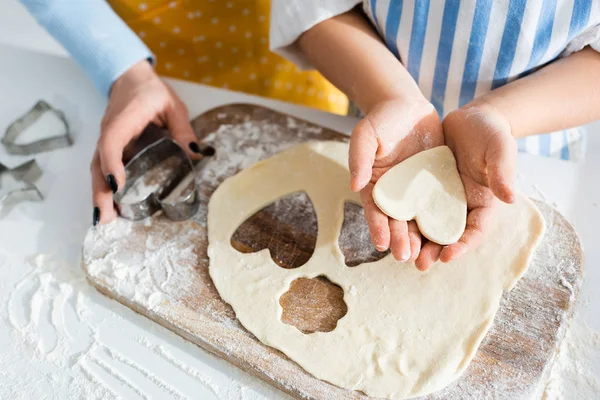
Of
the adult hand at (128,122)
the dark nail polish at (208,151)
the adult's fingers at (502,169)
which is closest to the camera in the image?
the adult's fingers at (502,169)

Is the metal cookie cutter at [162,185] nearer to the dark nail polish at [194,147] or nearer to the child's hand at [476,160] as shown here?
the dark nail polish at [194,147]

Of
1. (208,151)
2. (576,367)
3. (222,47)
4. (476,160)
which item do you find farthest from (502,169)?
(222,47)

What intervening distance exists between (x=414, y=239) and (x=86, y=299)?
1.68 ft

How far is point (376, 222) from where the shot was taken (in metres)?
0.76

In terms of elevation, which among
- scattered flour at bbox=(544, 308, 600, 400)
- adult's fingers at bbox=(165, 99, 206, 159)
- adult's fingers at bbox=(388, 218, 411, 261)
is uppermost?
adult's fingers at bbox=(165, 99, 206, 159)

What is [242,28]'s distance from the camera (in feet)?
4.02

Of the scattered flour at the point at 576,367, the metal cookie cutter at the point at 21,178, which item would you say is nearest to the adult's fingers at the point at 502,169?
the scattered flour at the point at 576,367

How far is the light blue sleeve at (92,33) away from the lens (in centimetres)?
105

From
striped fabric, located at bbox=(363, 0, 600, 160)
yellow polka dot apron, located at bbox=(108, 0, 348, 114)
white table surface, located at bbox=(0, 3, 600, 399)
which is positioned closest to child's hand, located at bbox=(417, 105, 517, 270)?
striped fabric, located at bbox=(363, 0, 600, 160)

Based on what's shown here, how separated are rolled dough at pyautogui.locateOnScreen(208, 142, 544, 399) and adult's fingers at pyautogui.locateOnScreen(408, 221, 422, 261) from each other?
0.04 metres

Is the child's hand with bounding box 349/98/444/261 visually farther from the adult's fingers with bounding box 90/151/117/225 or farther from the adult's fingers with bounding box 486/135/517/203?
the adult's fingers with bounding box 90/151/117/225

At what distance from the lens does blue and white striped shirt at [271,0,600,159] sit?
80 cm

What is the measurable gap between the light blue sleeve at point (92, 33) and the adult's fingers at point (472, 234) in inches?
27.6

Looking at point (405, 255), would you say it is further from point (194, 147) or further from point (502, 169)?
point (194, 147)
